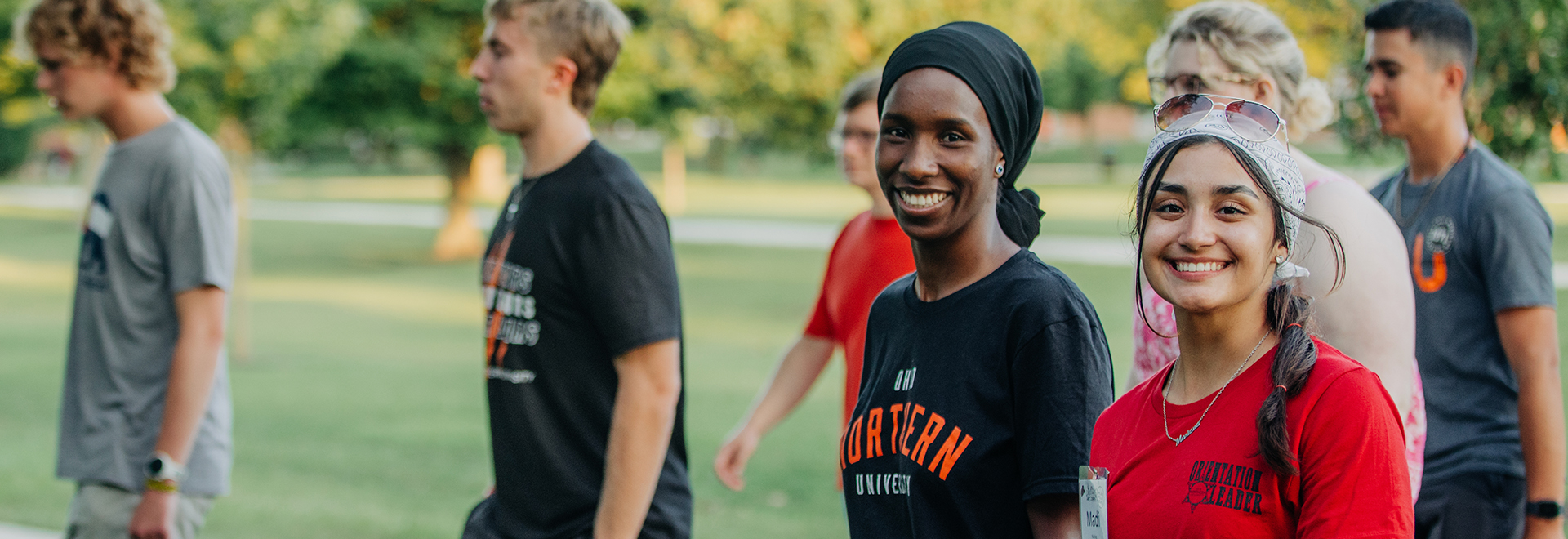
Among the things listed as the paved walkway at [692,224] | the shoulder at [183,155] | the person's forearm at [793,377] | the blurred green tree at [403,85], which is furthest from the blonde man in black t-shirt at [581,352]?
the blurred green tree at [403,85]

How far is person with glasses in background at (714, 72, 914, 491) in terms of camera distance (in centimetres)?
384

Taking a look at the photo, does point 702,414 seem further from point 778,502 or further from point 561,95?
point 561,95

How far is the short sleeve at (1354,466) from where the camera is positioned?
5.47 ft

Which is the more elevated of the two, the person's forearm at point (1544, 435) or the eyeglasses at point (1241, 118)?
the eyeglasses at point (1241, 118)

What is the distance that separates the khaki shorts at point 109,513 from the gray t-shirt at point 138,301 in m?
0.04

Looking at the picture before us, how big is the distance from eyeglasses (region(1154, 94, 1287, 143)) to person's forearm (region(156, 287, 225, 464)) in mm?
2542

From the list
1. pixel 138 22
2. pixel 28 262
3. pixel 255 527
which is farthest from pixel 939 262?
pixel 28 262

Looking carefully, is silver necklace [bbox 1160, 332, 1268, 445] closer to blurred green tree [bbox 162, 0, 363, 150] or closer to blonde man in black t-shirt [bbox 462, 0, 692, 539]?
blonde man in black t-shirt [bbox 462, 0, 692, 539]

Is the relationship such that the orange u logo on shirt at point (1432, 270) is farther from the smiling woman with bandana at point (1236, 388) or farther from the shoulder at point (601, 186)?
the shoulder at point (601, 186)

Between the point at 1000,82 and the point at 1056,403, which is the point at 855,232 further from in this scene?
the point at 1056,403

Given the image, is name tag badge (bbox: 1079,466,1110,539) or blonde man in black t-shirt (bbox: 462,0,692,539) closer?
name tag badge (bbox: 1079,466,1110,539)

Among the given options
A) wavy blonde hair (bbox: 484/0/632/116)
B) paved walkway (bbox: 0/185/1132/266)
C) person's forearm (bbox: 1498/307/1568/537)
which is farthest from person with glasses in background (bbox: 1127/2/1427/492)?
paved walkway (bbox: 0/185/1132/266)

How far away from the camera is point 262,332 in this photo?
45.3 feet

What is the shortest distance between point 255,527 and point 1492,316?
5553mm
